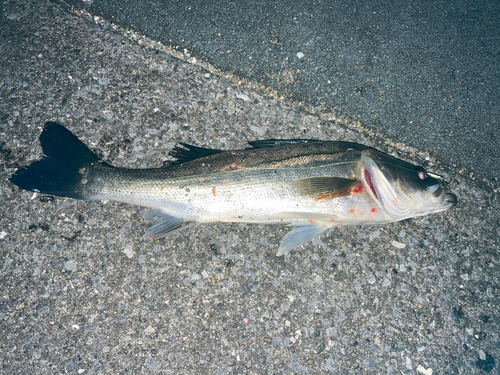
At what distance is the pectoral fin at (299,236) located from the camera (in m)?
2.87

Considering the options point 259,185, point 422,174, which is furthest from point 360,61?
point 259,185

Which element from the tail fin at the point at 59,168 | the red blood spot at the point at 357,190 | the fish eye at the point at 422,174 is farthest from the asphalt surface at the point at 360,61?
the tail fin at the point at 59,168

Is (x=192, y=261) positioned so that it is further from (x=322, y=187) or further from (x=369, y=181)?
(x=369, y=181)

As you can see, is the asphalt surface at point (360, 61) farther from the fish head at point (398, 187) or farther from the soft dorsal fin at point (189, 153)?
the soft dorsal fin at point (189, 153)

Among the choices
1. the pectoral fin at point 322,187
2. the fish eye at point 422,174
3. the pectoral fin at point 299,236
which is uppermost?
the fish eye at point 422,174

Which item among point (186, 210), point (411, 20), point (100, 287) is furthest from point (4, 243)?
point (411, 20)

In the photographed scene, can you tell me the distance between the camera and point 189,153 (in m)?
2.91

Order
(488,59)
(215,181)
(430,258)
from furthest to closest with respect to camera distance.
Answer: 1. (488,59)
2. (430,258)
3. (215,181)

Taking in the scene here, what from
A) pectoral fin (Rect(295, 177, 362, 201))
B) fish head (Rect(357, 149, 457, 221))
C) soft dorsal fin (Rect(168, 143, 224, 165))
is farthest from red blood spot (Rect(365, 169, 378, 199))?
soft dorsal fin (Rect(168, 143, 224, 165))

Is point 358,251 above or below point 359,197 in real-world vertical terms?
below

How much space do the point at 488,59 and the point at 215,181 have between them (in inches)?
142

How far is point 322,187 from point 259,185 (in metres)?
0.54

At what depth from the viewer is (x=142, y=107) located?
3.23m

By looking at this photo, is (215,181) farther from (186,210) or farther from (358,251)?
(358,251)
